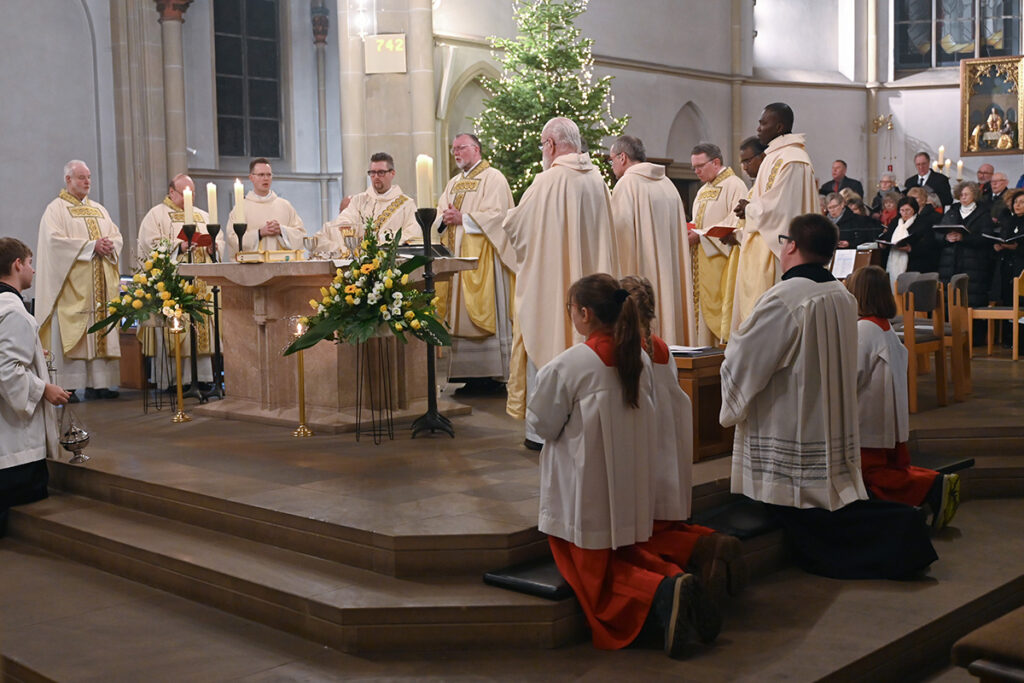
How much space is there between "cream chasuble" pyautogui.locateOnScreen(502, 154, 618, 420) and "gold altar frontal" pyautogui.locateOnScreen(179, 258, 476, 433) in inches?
41.2

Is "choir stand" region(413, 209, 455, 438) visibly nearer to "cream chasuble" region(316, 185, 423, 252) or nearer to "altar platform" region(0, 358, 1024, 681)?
"altar platform" region(0, 358, 1024, 681)

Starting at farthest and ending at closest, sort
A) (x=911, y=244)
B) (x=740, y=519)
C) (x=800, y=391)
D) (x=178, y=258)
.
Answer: (x=911, y=244) → (x=178, y=258) → (x=740, y=519) → (x=800, y=391)

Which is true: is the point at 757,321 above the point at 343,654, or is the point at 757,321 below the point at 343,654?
above

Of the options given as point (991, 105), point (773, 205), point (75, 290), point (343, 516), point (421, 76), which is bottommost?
point (343, 516)

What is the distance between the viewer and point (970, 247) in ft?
35.1

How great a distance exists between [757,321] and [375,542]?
1.90 meters

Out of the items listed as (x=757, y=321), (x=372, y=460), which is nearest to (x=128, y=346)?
(x=372, y=460)

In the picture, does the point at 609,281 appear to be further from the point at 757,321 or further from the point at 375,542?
the point at 375,542

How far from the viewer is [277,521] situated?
15.6 feet

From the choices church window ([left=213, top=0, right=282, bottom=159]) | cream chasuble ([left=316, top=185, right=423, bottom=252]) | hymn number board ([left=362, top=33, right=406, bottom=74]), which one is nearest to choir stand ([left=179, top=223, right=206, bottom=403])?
cream chasuble ([left=316, top=185, right=423, bottom=252])

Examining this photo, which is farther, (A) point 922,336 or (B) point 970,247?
(B) point 970,247

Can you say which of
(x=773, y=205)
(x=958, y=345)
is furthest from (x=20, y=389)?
(x=958, y=345)

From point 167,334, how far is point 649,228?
417cm

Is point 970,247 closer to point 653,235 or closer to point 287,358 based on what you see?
point 653,235
